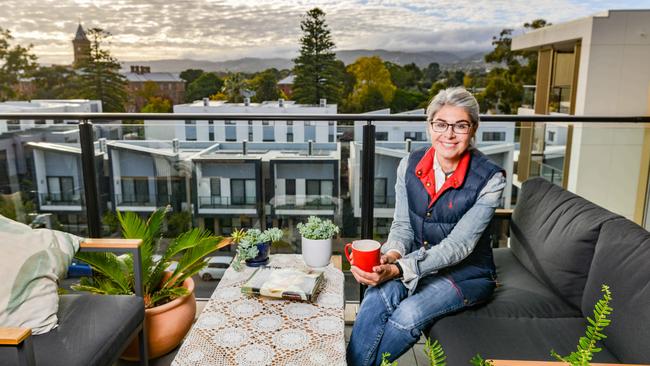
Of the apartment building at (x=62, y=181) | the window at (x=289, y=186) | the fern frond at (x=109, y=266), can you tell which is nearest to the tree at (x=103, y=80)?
the apartment building at (x=62, y=181)

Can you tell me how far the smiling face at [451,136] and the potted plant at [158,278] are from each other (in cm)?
119

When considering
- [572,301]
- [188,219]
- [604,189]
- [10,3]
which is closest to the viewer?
[572,301]

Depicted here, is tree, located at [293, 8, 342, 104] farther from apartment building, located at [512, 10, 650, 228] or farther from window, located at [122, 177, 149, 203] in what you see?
window, located at [122, 177, 149, 203]

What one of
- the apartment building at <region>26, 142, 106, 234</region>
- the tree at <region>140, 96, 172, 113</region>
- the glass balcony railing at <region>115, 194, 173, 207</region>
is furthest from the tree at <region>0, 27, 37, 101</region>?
the glass balcony railing at <region>115, 194, 173, 207</region>

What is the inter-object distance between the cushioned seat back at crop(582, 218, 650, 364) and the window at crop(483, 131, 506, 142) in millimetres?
1360

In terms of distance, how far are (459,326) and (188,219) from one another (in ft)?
6.46

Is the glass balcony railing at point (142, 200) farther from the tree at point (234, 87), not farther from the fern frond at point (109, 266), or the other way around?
the tree at point (234, 87)

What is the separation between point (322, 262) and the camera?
7.21ft

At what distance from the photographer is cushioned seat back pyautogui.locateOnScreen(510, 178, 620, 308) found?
5.76 feet

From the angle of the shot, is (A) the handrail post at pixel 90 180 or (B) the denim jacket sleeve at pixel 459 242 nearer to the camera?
(B) the denim jacket sleeve at pixel 459 242

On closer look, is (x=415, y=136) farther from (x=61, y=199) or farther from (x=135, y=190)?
(x=61, y=199)

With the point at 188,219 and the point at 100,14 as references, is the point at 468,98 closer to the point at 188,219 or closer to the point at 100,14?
the point at 188,219

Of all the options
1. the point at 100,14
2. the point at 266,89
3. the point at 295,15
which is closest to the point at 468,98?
the point at 266,89

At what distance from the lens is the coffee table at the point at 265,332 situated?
58.2 inches
